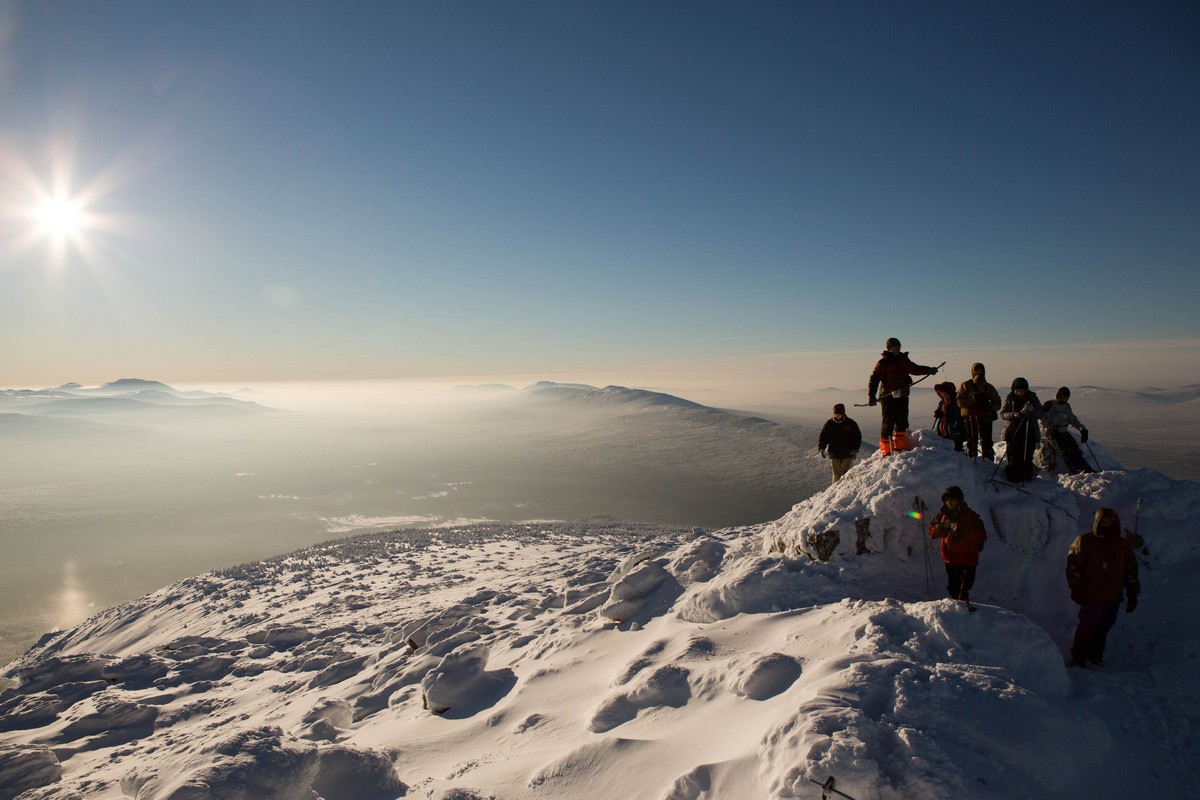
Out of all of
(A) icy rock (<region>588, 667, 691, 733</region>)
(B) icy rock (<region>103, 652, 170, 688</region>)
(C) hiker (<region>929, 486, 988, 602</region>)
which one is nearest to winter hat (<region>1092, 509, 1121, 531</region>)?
(C) hiker (<region>929, 486, 988, 602</region>)

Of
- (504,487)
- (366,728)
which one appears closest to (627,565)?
(366,728)

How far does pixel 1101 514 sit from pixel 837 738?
4.37m

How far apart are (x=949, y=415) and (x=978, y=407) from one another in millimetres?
846

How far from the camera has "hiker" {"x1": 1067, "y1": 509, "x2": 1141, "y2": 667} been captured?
18.7ft

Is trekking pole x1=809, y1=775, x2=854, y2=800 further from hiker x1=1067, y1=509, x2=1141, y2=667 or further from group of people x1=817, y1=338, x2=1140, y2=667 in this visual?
hiker x1=1067, y1=509, x2=1141, y2=667

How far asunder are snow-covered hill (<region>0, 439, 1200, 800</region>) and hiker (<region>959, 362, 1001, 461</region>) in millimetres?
999

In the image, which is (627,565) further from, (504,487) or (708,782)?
(504,487)

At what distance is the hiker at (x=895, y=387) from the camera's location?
9.43 meters

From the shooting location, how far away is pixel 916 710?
4.17 m

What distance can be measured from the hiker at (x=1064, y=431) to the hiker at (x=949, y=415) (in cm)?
131

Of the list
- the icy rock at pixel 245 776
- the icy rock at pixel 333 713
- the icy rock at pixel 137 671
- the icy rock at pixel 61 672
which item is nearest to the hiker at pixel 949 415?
the icy rock at pixel 245 776

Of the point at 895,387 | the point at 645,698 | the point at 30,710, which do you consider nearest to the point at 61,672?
the point at 30,710

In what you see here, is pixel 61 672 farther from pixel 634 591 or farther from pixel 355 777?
pixel 634 591

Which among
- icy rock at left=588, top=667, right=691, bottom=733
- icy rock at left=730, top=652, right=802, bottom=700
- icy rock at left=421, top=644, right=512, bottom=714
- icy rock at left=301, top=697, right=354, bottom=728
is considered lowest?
icy rock at left=301, top=697, right=354, bottom=728
